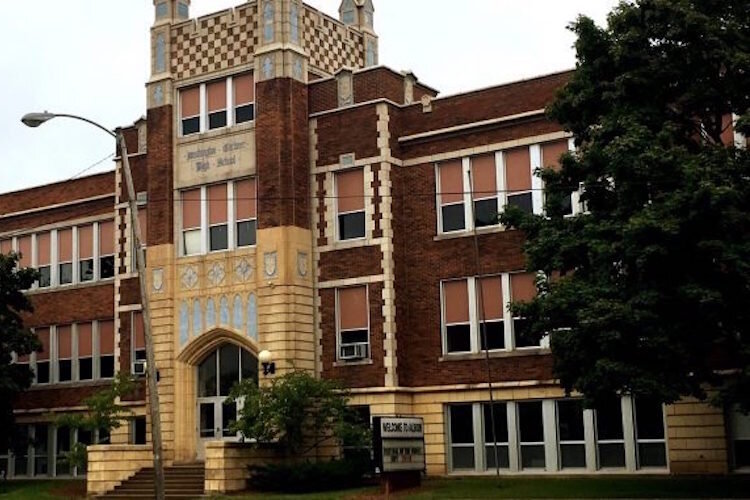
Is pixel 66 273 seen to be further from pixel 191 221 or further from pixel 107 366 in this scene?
pixel 191 221

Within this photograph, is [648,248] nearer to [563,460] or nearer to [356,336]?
[563,460]

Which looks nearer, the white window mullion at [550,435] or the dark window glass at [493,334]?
the white window mullion at [550,435]

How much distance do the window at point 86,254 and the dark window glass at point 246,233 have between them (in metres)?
8.93

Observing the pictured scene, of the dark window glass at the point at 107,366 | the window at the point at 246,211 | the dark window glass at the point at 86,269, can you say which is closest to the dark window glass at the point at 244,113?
the window at the point at 246,211

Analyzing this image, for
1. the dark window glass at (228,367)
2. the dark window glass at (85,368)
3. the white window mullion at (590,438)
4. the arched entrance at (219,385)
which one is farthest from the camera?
the dark window glass at (85,368)

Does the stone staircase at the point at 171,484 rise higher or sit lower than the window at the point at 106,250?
lower

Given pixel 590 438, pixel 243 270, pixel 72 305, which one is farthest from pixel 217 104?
pixel 590 438

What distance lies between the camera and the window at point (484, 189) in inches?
1367

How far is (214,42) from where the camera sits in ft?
127

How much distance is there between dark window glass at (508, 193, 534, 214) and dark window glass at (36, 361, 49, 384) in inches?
803

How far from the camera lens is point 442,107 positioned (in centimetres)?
3603

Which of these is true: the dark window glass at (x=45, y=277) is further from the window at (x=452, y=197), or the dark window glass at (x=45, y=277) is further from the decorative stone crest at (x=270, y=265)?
the window at (x=452, y=197)

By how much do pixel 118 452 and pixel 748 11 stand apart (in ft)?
74.5

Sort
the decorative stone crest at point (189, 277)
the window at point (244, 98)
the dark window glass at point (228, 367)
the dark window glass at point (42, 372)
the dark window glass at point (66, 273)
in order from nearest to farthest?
the dark window glass at point (228, 367) → the window at point (244, 98) → the decorative stone crest at point (189, 277) → the dark window glass at point (66, 273) → the dark window glass at point (42, 372)
